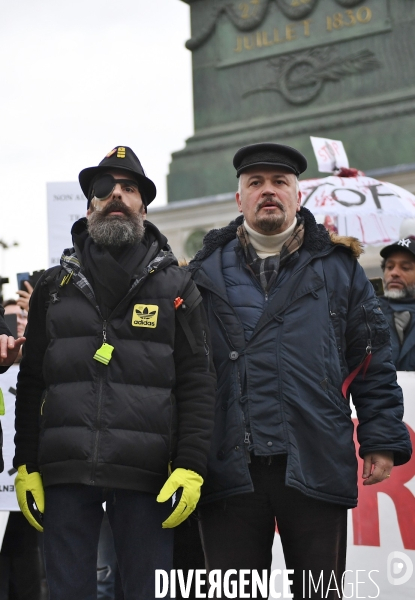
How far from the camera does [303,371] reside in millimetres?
4102

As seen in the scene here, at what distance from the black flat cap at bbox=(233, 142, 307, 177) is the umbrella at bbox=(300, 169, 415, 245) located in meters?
3.48

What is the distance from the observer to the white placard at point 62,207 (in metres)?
8.57

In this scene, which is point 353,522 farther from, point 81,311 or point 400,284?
point 81,311

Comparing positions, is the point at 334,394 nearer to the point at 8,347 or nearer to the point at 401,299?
the point at 8,347

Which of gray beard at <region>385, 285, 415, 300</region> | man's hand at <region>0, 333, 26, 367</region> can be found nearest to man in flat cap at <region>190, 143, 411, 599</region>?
man's hand at <region>0, 333, 26, 367</region>

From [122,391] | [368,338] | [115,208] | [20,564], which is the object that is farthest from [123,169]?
[20,564]

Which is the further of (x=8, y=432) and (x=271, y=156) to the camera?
(x=8, y=432)

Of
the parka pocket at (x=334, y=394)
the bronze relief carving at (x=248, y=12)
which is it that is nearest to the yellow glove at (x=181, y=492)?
the parka pocket at (x=334, y=394)

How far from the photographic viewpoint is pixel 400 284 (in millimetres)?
6297

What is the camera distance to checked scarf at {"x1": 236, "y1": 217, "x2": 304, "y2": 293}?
4.32 meters

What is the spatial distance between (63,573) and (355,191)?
4.93m

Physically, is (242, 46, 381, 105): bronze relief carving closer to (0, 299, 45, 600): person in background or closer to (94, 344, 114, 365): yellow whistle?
(0, 299, 45, 600): person in background

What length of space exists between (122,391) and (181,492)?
1.36 feet

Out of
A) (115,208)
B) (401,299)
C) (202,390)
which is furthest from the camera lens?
(401,299)
